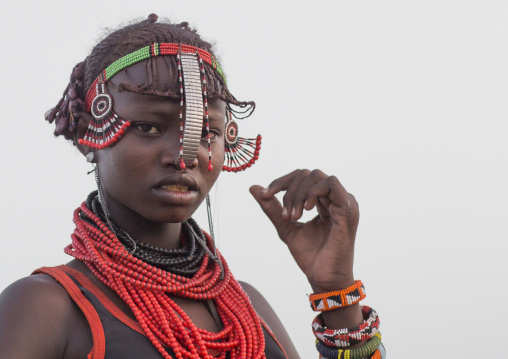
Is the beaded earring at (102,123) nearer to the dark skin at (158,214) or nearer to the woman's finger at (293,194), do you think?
the dark skin at (158,214)

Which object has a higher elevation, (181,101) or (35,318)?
(181,101)

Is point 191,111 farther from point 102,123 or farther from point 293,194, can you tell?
point 293,194

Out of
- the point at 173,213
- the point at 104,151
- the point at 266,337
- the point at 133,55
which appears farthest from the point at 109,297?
the point at 133,55

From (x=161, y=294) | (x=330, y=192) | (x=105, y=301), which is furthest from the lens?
(x=330, y=192)

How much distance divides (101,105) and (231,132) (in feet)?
1.56

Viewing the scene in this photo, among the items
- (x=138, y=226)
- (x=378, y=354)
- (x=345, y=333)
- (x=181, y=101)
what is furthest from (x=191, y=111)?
(x=378, y=354)

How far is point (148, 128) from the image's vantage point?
6.64 ft

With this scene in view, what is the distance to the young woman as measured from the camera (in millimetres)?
1889

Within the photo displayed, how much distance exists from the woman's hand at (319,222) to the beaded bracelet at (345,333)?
0.42ft

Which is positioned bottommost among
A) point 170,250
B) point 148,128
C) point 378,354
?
point 378,354

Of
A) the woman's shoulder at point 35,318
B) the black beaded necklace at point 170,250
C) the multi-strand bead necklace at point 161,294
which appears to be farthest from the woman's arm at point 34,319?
the black beaded necklace at point 170,250

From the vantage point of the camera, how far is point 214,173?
2139 millimetres

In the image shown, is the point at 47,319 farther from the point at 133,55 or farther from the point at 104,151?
the point at 133,55

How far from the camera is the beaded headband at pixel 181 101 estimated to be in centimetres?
199
